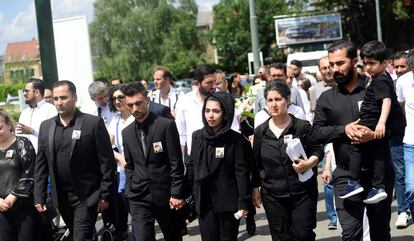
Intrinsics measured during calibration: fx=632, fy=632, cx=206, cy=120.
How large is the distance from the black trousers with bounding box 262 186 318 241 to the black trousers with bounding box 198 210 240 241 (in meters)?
0.35

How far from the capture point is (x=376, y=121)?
4.94 m

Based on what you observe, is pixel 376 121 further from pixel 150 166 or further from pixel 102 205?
pixel 102 205

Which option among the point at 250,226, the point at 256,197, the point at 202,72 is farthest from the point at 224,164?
the point at 250,226

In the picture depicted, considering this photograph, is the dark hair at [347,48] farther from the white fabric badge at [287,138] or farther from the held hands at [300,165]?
the held hands at [300,165]

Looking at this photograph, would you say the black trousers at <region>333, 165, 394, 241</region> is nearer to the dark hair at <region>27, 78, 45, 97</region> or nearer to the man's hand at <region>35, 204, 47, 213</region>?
the man's hand at <region>35, 204, 47, 213</region>

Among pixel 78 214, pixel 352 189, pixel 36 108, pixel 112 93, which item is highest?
pixel 112 93

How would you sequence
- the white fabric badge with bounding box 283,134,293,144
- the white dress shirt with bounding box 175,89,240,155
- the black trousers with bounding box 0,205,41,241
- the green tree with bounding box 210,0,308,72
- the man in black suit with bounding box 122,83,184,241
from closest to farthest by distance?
the white fabric badge with bounding box 283,134,293,144
the man in black suit with bounding box 122,83,184,241
the black trousers with bounding box 0,205,41,241
the white dress shirt with bounding box 175,89,240,155
the green tree with bounding box 210,0,308,72

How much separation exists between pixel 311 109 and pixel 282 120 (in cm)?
383

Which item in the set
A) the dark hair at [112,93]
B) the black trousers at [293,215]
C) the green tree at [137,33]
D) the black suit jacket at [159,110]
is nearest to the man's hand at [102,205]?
the black suit jacket at [159,110]

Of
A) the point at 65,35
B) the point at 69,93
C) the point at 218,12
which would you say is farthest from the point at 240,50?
the point at 69,93

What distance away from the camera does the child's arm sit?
4805 mm

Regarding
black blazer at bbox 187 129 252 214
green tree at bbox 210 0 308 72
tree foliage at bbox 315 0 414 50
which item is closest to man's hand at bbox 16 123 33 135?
black blazer at bbox 187 129 252 214

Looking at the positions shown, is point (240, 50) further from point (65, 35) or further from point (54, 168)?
point (54, 168)

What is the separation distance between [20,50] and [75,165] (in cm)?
18758
